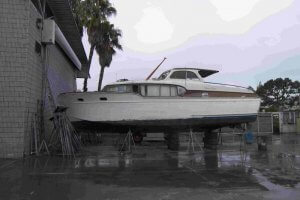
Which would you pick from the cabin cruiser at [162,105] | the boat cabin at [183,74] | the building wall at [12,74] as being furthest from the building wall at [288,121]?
the building wall at [12,74]

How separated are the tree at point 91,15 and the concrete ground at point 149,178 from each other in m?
20.4

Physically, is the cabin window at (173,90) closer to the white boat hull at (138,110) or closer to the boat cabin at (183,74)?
the white boat hull at (138,110)

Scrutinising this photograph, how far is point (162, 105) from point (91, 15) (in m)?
18.3

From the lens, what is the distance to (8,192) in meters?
7.25

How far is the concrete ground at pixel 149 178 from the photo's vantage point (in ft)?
23.8

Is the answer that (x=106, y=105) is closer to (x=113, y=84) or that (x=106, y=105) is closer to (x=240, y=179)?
(x=113, y=84)

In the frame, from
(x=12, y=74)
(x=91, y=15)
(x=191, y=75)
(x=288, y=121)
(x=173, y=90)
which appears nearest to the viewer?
(x=12, y=74)

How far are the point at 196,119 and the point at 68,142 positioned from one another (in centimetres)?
525

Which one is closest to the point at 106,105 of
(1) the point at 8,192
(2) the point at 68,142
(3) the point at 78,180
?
(2) the point at 68,142

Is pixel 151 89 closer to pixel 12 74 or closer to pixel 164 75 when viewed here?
pixel 164 75

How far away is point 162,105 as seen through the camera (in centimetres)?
1556

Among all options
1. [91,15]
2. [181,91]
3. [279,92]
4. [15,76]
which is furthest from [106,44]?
[279,92]

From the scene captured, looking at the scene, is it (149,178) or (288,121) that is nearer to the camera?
(149,178)

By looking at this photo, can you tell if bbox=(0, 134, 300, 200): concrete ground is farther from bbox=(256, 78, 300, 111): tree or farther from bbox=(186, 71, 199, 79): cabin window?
bbox=(256, 78, 300, 111): tree
